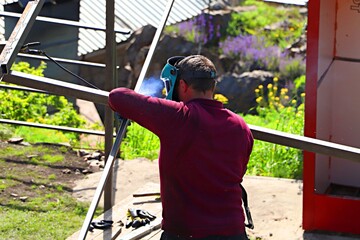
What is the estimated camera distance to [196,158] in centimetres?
461

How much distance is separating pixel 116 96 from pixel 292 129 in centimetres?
509

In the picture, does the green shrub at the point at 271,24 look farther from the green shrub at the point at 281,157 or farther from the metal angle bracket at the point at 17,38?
→ the metal angle bracket at the point at 17,38

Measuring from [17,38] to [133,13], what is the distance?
10541 mm

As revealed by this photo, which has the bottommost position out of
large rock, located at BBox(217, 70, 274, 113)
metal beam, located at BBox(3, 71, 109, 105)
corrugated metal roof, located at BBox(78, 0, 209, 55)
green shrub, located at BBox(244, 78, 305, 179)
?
large rock, located at BBox(217, 70, 274, 113)

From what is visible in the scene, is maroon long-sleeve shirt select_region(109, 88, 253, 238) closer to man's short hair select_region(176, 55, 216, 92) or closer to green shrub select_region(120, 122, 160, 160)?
man's short hair select_region(176, 55, 216, 92)

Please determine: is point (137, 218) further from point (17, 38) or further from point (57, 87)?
point (17, 38)

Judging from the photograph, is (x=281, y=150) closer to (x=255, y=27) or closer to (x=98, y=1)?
(x=98, y=1)

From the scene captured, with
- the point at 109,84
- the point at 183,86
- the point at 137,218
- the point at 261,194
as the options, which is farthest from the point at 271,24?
the point at 183,86

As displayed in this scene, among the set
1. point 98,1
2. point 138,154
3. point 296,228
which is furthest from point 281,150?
point 98,1

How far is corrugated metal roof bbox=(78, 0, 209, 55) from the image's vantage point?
14.3 m

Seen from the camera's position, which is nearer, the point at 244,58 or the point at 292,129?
the point at 292,129

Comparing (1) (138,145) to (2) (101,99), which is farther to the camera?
(1) (138,145)

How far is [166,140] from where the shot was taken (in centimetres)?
462

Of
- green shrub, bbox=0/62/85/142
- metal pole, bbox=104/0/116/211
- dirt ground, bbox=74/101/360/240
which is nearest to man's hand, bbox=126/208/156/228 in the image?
metal pole, bbox=104/0/116/211
